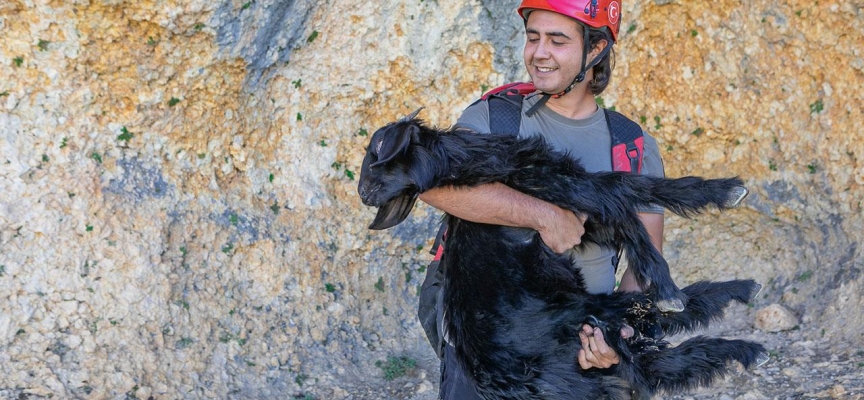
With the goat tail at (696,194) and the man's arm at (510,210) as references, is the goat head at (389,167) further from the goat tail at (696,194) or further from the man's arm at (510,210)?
the goat tail at (696,194)

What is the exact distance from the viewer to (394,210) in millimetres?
2242

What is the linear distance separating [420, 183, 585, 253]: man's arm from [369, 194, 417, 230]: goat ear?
0.15ft

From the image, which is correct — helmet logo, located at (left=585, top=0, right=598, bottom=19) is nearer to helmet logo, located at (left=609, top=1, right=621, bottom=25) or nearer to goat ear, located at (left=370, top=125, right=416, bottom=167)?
helmet logo, located at (left=609, top=1, right=621, bottom=25)

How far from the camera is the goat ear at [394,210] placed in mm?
2213

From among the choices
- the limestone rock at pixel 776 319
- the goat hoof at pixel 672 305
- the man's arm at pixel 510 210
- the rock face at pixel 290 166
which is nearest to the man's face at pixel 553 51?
the man's arm at pixel 510 210

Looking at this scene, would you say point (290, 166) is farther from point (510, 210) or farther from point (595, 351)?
point (595, 351)

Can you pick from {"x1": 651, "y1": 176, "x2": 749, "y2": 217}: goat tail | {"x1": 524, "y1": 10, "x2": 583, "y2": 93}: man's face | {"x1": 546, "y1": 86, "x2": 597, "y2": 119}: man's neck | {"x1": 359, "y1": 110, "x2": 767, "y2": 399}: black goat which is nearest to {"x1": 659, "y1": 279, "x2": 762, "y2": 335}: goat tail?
{"x1": 359, "y1": 110, "x2": 767, "y2": 399}: black goat

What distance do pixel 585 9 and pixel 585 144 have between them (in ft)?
1.33

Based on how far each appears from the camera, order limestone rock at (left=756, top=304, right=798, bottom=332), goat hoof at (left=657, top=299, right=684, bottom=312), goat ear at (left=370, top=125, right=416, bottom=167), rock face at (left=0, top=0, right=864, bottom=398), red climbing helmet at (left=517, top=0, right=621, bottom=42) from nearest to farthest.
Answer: goat ear at (left=370, top=125, right=416, bottom=167), goat hoof at (left=657, top=299, right=684, bottom=312), red climbing helmet at (left=517, top=0, right=621, bottom=42), rock face at (left=0, top=0, right=864, bottom=398), limestone rock at (left=756, top=304, right=798, bottom=332)

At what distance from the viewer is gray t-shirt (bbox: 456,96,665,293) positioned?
2396 millimetres

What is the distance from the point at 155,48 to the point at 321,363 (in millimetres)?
1897

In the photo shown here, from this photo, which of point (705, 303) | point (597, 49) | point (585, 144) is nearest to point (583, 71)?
point (597, 49)

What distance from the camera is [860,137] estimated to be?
15.9 feet

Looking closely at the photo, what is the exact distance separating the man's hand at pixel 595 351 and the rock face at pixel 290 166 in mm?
2375
